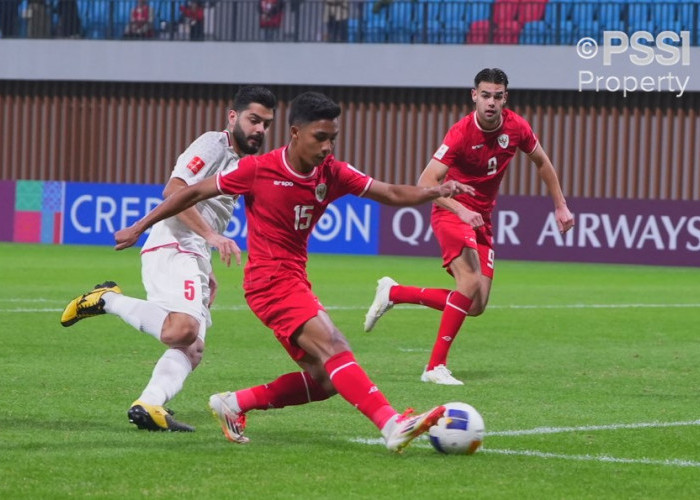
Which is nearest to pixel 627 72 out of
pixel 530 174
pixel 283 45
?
pixel 530 174

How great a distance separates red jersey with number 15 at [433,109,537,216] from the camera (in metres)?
11.0

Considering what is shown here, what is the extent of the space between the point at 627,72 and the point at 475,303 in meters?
19.4

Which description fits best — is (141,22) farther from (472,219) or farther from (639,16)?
(472,219)

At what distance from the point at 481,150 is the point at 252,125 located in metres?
2.96

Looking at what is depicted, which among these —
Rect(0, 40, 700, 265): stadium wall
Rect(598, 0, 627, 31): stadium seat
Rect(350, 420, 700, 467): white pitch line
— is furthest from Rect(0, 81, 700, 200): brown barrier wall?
Rect(350, 420, 700, 467): white pitch line

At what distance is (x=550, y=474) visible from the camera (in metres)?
6.70

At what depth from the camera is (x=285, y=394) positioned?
774cm

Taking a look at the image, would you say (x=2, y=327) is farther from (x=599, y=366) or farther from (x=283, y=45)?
(x=283, y=45)

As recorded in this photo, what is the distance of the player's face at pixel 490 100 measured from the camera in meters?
10.7

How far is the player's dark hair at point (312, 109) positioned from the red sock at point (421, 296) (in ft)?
13.6

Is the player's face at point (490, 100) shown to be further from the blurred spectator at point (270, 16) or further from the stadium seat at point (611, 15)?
the blurred spectator at point (270, 16)

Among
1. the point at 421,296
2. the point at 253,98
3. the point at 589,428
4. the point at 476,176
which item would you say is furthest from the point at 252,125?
the point at 421,296

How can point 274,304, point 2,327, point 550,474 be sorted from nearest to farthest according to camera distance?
point 550,474 < point 274,304 < point 2,327

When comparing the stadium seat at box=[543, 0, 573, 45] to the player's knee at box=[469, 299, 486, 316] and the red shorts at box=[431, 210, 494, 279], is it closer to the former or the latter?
the red shorts at box=[431, 210, 494, 279]
